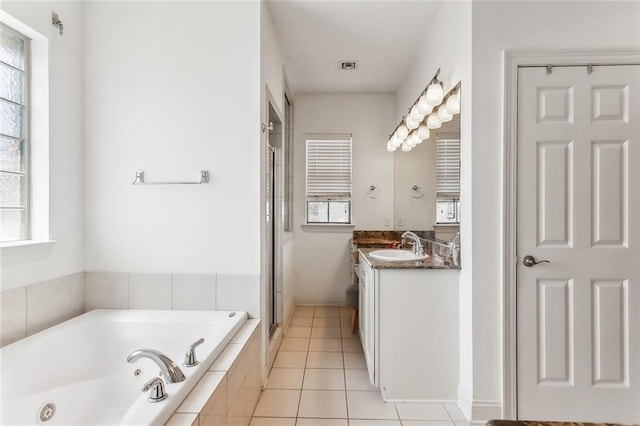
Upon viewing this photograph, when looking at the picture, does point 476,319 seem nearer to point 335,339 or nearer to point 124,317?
point 335,339

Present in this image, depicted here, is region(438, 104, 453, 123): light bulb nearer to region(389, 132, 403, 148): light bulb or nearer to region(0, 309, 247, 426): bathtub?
region(389, 132, 403, 148): light bulb

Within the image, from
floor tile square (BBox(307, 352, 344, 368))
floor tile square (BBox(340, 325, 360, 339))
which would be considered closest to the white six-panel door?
floor tile square (BBox(307, 352, 344, 368))

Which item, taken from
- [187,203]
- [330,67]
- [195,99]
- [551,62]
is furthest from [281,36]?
[551,62]

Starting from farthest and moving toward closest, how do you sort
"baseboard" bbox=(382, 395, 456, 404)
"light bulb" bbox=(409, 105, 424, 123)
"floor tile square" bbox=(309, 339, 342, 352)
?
1. "floor tile square" bbox=(309, 339, 342, 352)
2. "light bulb" bbox=(409, 105, 424, 123)
3. "baseboard" bbox=(382, 395, 456, 404)

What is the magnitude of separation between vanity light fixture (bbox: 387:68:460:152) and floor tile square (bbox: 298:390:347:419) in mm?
2016

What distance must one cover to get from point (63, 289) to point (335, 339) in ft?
6.99

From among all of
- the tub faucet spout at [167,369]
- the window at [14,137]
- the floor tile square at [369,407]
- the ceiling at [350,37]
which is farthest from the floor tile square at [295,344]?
A: the ceiling at [350,37]

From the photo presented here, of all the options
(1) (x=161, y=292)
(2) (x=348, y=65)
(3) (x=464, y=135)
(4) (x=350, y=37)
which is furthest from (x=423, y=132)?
(1) (x=161, y=292)

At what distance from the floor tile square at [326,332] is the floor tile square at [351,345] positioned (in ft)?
0.44

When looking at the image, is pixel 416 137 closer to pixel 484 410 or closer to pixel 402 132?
pixel 402 132

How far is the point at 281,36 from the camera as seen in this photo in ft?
8.82

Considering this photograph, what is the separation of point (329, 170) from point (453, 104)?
2.03 metres

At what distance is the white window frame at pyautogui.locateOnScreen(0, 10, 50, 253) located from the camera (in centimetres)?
179

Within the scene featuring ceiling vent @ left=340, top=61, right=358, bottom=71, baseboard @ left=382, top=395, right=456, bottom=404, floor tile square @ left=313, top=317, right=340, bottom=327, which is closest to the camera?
baseboard @ left=382, top=395, right=456, bottom=404
